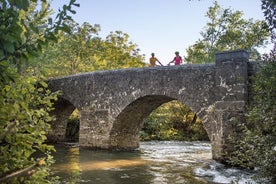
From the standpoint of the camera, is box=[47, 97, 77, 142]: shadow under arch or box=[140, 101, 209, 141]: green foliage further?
box=[140, 101, 209, 141]: green foliage

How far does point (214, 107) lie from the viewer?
1103 centimetres

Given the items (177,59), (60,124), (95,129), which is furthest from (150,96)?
(60,124)

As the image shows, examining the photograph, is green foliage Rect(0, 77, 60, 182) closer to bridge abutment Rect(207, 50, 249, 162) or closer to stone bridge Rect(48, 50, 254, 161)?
stone bridge Rect(48, 50, 254, 161)

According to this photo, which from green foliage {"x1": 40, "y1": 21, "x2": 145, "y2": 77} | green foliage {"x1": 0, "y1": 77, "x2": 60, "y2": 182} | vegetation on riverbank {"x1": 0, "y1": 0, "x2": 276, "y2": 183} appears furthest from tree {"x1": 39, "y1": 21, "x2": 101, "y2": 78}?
green foliage {"x1": 0, "y1": 77, "x2": 60, "y2": 182}

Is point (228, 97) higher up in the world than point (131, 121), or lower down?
higher up

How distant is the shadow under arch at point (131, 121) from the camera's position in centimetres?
1384

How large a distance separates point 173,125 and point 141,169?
40.5 ft

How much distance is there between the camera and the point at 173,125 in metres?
22.6

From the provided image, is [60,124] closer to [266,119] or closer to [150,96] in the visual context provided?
[150,96]

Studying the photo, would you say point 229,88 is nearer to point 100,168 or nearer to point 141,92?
point 141,92

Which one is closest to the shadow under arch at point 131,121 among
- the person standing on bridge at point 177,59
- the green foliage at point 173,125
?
the person standing on bridge at point 177,59

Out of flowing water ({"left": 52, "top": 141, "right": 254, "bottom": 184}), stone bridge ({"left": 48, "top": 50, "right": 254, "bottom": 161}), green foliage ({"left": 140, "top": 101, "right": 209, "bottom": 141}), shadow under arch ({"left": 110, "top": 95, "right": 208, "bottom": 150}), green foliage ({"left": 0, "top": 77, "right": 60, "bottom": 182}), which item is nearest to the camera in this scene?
green foliage ({"left": 0, "top": 77, "right": 60, "bottom": 182})

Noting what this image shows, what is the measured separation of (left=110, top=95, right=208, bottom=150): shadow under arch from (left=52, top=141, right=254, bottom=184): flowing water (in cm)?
79

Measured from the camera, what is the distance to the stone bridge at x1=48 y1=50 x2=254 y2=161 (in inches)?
408
